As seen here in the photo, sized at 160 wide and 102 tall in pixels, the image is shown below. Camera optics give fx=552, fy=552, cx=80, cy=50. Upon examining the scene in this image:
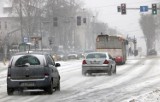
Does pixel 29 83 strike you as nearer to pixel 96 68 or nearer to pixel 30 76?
pixel 30 76

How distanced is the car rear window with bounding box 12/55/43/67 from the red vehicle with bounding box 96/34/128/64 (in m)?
31.2

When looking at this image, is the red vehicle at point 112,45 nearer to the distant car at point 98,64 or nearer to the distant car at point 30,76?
the distant car at point 98,64

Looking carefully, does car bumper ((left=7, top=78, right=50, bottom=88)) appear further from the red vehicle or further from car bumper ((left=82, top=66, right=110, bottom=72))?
the red vehicle

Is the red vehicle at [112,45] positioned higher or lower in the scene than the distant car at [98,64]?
higher

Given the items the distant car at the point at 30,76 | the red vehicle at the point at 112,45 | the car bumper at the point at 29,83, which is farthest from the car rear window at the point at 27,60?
the red vehicle at the point at 112,45

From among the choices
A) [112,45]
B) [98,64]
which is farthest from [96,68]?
[112,45]

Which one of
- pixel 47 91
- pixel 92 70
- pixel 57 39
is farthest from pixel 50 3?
pixel 47 91

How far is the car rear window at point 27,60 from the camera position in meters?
20.2

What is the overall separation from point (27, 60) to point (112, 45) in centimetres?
3268

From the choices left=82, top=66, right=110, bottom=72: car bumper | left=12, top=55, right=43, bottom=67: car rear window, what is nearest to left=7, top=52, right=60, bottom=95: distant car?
left=12, top=55, right=43, bottom=67: car rear window

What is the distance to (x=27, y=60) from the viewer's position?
20375 mm

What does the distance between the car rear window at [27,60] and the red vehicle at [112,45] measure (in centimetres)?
3121

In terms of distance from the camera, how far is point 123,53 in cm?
5494

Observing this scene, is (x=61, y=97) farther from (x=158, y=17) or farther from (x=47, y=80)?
(x=158, y=17)
